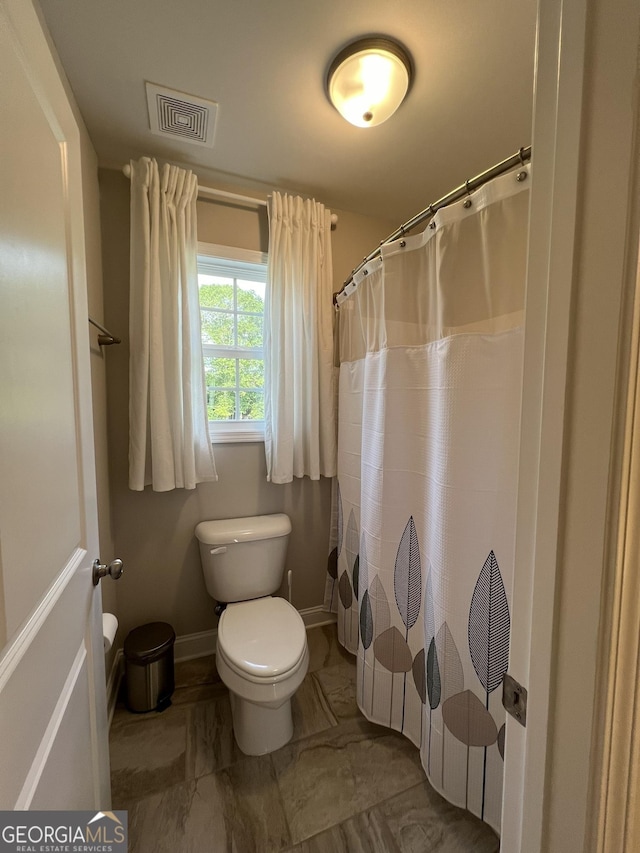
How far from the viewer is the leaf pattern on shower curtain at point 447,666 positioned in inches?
40.7

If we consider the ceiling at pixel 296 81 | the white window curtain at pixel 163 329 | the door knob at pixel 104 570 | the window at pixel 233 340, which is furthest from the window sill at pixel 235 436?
the ceiling at pixel 296 81

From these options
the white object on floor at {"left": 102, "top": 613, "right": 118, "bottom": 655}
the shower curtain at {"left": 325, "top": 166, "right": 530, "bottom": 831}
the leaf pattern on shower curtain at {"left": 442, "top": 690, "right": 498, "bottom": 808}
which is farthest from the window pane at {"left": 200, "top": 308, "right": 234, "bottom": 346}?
the leaf pattern on shower curtain at {"left": 442, "top": 690, "right": 498, "bottom": 808}

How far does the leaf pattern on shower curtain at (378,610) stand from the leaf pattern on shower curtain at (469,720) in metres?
0.32

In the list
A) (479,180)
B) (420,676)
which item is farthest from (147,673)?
(479,180)

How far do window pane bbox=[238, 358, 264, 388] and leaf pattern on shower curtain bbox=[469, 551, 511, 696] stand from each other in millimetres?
1385

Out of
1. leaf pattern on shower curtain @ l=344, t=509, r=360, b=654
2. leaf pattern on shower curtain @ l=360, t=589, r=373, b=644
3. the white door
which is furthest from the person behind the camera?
leaf pattern on shower curtain @ l=344, t=509, r=360, b=654

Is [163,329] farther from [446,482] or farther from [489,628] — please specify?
[489,628]

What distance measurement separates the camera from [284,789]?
1.15 meters

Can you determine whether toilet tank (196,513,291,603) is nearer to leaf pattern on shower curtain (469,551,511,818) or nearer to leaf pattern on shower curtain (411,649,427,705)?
leaf pattern on shower curtain (411,649,427,705)

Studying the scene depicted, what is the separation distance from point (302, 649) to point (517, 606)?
1020mm

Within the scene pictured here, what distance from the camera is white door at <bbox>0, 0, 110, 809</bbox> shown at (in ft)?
1.53

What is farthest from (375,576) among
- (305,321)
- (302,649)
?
(305,321)

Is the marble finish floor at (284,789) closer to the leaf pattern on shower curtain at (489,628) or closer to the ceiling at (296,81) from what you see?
the leaf pattern on shower curtain at (489,628)

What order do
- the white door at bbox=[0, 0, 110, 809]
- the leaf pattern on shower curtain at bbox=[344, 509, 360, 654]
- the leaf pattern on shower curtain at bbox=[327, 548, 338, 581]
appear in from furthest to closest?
the leaf pattern on shower curtain at bbox=[327, 548, 338, 581]
the leaf pattern on shower curtain at bbox=[344, 509, 360, 654]
the white door at bbox=[0, 0, 110, 809]
